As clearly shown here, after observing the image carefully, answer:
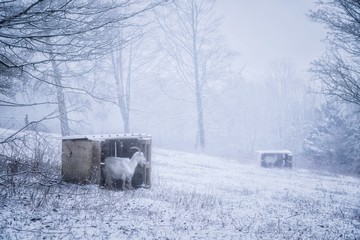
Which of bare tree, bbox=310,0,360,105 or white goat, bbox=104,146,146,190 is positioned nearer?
white goat, bbox=104,146,146,190

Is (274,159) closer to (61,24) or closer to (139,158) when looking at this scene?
(139,158)


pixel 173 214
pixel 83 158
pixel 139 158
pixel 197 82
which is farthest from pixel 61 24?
pixel 197 82

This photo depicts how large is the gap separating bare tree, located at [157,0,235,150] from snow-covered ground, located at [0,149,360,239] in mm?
14290

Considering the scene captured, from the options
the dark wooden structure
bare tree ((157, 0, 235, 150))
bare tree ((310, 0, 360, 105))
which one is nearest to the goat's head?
bare tree ((310, 0, 360, 105))

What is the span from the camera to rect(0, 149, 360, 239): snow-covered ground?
4.57 metres

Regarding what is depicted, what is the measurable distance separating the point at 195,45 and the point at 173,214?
772 inches

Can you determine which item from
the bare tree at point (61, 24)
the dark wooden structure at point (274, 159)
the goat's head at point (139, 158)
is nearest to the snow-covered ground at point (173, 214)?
the goat's head at point (139, 158)

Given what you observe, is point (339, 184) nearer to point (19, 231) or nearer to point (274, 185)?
point (274, 185)

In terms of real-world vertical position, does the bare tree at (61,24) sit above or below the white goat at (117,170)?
above

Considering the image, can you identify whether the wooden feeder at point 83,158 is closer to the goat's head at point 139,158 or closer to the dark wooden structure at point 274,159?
the goat's head at point 139,158

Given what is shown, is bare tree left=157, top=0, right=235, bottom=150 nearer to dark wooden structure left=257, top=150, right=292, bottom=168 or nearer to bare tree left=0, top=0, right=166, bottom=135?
dark wooden structure left=257, top=150, right=292, bottom=168

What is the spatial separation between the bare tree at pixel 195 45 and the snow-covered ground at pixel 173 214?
563 inches

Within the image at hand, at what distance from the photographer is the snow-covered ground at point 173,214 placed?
4570 millimetres

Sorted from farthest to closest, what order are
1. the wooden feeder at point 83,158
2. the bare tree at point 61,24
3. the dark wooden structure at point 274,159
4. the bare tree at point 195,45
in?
the bare tree at point 195,45, the dark wooden structure at point 274,159, the wooden feeder at point 83,158, the bare tree at point 61,24
